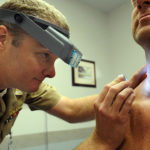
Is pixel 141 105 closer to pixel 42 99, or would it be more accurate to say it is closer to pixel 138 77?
pixel 138 77

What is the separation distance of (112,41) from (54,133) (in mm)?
1376

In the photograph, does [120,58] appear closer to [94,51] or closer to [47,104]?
[94,51]

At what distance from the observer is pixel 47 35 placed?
2.29 ft

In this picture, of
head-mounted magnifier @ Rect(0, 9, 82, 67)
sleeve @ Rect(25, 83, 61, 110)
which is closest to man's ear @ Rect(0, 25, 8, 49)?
head-mounted magnifier @ Rect(0, 9, 82, 67)

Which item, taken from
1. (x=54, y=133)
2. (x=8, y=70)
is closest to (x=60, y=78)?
(x=54, y=133)

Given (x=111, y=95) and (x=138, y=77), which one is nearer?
(x=111, y=95)

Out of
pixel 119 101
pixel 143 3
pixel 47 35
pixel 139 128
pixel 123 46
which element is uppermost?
pixel 123 46

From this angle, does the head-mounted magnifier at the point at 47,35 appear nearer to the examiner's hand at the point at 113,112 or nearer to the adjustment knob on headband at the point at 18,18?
the adjustment knob on headband at the point at 18,18

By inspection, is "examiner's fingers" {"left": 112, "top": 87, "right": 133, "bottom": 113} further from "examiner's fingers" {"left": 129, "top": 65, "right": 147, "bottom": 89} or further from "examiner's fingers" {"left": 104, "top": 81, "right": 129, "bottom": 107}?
"examiner's fingers" {"left": 129, "top": 65, "right": 147, "bottom": 89}

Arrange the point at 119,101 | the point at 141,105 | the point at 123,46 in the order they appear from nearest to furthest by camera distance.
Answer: the point at 119,101
the point at 141,105
the point at 123,46

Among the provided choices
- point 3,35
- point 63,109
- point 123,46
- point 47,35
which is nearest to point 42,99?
point 63,109

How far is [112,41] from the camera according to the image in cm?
257

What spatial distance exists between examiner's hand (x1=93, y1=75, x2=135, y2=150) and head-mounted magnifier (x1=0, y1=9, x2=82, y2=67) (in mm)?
167

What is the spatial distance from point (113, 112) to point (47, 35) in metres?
0.36
